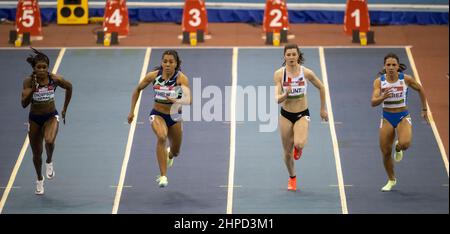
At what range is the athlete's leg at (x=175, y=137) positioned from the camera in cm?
1600

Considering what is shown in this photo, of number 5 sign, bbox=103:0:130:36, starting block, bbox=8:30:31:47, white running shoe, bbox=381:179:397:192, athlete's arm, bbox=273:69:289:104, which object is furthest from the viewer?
number 5 sign, bbox=103:0:130:36

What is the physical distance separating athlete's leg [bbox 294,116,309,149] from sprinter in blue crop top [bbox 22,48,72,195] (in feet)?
8.75

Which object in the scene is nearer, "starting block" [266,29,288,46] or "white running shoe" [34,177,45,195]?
"white running shoe" [34,177,45,195]

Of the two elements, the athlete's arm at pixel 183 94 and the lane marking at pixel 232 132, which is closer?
the athlete's arm at pixel 183 94

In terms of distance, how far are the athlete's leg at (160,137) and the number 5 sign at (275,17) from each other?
20.0 feet

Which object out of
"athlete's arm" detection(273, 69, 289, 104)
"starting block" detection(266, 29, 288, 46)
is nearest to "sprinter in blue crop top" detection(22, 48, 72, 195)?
"athlete's arm" detection(273, 69, 289, 104)

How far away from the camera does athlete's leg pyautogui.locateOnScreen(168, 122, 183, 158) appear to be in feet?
52.5

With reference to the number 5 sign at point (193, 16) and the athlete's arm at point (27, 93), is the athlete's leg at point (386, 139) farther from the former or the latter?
the number 5 sign at point (193, 16)

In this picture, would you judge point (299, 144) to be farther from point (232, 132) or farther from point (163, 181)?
point (232, 132)

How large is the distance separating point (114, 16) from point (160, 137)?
626cm

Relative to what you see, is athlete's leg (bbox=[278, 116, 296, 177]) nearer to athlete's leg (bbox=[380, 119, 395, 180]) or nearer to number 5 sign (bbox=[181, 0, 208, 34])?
athlete's leg (bbox=[380, 119, 395, 180])

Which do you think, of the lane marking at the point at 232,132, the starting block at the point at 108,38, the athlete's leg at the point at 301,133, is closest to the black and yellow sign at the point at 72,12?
the starting block at the point at 108,38

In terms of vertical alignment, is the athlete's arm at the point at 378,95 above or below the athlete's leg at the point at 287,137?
above

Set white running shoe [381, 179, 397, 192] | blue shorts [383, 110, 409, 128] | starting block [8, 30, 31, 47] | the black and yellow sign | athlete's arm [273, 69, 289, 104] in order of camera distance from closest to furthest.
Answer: athlete's arm [273, 69, 289, 104], blue shorts [383, 110, 409, 128], white running shoe [381, 179, 397, 192], starting block [8, 30, 31, 47], the black and yellow sign
